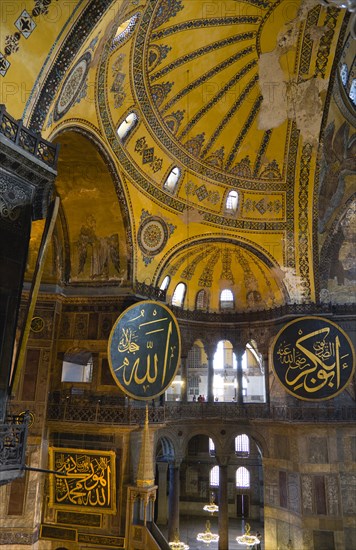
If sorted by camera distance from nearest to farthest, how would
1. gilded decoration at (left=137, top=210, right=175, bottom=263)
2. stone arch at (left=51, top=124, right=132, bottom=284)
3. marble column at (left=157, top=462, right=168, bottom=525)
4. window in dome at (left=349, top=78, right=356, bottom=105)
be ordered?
stone arch at (left=51, top=124, right=132, bottom=284) < gilded decoration at (left=137, top=210, right=175, bottom=263) < window in dome at (left=349, top=78, right=356, bottom=105) < marble column at (left=157, top=462, right=168, bottom=525)

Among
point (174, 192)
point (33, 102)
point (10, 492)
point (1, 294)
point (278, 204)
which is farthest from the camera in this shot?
point (278, 204)

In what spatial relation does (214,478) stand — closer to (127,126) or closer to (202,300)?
(202,300)

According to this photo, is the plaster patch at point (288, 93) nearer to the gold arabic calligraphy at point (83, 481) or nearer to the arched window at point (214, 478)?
the gold arabic calligraphy at point (83, 481)

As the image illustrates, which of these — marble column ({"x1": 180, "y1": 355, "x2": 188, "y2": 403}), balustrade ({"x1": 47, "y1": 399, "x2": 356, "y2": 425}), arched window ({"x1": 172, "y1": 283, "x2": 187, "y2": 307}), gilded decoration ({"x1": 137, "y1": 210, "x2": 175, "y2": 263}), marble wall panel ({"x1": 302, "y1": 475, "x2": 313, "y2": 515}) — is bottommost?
marble wall panel ({"x1": 302, "y1": 475, "x2": 313, "y2": 515})

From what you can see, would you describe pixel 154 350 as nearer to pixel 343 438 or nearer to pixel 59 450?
pixel 59 450

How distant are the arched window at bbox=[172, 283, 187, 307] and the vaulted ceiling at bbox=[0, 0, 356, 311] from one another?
8.8 inches

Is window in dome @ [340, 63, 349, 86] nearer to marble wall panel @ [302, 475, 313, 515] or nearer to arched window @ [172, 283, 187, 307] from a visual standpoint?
arched window @ [172, 283, 187, 307]

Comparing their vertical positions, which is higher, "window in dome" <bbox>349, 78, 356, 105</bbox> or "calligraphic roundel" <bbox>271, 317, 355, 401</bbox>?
"window in dome" <bbox>349, 78, 356, 105</bbox>

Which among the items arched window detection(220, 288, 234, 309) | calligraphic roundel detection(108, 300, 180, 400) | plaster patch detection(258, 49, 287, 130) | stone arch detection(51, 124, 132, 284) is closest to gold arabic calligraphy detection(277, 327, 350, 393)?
arched window detection(220, 288, 234, 309)

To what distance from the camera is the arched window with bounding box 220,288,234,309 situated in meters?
14.6

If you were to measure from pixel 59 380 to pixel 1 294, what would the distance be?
18.8ft

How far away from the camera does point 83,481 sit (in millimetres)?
10383

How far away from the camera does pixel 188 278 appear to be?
13812mm

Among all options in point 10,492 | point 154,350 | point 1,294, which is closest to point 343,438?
point 154,350
